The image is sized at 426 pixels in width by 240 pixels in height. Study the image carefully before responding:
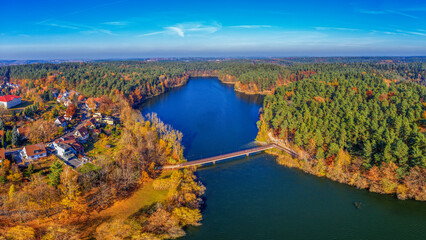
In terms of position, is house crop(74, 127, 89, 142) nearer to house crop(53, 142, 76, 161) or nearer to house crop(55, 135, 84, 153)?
house crop(55, 135, 84, 153)

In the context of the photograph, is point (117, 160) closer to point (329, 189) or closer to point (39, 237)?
point (39, 237)

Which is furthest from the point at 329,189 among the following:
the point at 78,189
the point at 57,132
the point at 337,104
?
the point at 57,132

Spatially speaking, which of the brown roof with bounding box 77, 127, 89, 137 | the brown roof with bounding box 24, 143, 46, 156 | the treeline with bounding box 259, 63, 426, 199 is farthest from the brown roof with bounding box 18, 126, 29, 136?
the treeline with bounding box 259, 63, 426, 199

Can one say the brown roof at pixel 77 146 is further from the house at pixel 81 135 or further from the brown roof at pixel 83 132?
the brown roof at pixel 83 132

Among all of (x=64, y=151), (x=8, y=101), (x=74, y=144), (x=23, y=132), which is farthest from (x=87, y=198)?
(x=8, y=101)

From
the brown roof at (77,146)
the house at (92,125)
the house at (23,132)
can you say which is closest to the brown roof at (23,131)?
the house at (23,132)

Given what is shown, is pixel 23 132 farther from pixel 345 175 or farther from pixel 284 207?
pixel 345 175
